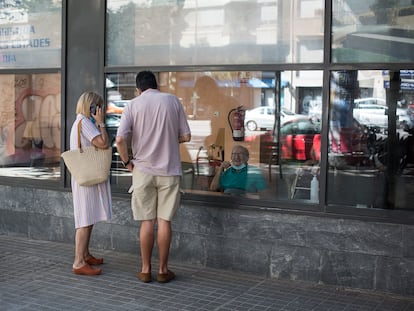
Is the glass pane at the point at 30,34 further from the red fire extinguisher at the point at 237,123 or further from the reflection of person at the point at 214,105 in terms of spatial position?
the red fire extinguisher at the point at 237,123

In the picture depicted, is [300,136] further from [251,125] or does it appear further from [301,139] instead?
[251,125]

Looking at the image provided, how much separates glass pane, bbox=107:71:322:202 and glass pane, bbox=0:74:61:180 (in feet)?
2.74

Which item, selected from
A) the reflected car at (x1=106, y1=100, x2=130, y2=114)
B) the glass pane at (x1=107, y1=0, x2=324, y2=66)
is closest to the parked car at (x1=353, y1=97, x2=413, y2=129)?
the glass pane at (x1=107, y1=0, x2=324, y2=66)

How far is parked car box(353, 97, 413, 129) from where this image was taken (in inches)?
226

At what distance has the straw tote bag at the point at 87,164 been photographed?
5.57 m

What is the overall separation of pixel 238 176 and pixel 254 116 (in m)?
0.71

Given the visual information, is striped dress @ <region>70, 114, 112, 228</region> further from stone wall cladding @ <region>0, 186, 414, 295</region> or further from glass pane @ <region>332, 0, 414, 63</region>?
glass pane @ <region>332, 0, 414, 63</region>

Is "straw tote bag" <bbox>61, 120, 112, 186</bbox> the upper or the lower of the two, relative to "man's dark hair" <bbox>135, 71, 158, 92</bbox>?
lower

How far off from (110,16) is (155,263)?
8.90ft

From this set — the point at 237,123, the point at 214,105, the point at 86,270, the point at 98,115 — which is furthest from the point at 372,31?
the point at 86,270

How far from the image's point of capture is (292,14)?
6.02m

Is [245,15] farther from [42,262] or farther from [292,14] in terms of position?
[42,262]

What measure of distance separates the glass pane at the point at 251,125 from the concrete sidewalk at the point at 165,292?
3.05ft

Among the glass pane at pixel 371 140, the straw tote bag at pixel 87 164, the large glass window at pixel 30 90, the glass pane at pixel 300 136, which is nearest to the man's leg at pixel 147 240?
the straw tote bag at pixel 87 164
